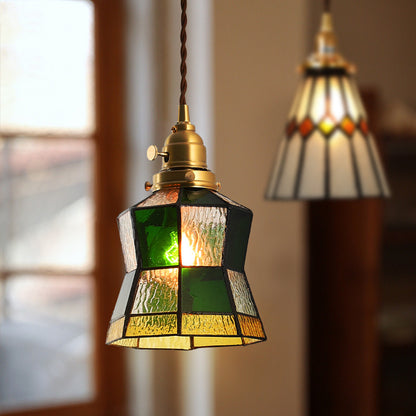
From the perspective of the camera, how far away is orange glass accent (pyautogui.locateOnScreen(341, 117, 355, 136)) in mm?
1475

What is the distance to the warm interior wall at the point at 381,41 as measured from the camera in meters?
2.76

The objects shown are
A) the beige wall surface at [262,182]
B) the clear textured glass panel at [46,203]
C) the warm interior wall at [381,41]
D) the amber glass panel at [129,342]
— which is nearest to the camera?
the amber glass panel at [129,342]

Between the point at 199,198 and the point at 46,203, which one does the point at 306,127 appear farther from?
the point at 46,203

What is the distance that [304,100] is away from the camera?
5.09ft

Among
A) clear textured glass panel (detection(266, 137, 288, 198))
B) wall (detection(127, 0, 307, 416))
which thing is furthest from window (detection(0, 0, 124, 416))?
clear textured glass panel (detection(266, 137, 288, 198))

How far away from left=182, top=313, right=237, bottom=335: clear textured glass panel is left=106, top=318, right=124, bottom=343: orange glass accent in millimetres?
77

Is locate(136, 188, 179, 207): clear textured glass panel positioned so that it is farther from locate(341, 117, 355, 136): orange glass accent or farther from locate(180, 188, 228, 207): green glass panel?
Result: locate(341, 117, 355, 136): orange glass accent

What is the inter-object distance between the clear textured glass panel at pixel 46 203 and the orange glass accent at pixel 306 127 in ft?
3.15

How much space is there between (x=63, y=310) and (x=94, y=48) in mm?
867

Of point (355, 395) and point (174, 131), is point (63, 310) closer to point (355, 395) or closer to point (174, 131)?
point (355, 395)

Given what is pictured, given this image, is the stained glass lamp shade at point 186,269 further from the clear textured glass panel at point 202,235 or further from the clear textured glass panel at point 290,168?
the clear textured glass panel at point 290,168

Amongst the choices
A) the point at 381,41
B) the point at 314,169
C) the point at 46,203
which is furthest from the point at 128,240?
the point at 381,41

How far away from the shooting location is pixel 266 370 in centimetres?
213

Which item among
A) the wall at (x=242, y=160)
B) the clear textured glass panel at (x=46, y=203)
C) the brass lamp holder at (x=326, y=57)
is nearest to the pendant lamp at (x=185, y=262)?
the brass lamp holder at (x=326, y=57)
